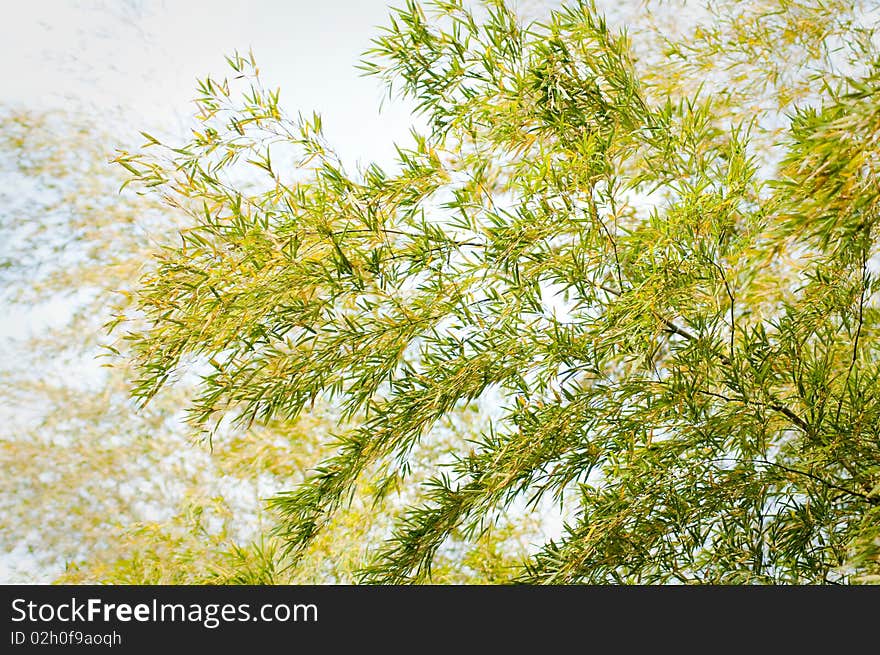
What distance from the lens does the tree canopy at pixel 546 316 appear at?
2.60 meters

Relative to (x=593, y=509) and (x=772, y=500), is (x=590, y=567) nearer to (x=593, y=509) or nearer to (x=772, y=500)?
(x=593, y=509)

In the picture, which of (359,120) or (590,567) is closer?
(590,567)

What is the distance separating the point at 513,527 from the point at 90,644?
3266 millimetres

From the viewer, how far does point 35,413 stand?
5.88 m

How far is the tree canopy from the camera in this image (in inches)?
102

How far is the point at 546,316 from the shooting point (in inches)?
116

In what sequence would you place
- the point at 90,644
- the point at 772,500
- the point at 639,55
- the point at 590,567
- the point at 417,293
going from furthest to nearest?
the point at 639,55 < the point at 417,293 < the point at 772,500 < the point at 590,567 < the point at 90,644

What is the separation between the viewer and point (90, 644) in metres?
2.26

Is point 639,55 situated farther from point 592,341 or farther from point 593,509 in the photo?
point 593,509

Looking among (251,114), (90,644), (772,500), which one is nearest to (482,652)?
(90,644)

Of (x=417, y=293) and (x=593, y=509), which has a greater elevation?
(x=417, y=293)

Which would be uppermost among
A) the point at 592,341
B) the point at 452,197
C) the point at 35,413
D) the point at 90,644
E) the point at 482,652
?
the point at 35,413

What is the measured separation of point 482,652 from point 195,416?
1311 mm

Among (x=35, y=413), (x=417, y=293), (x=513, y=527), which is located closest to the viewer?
(x=417, y=293)
